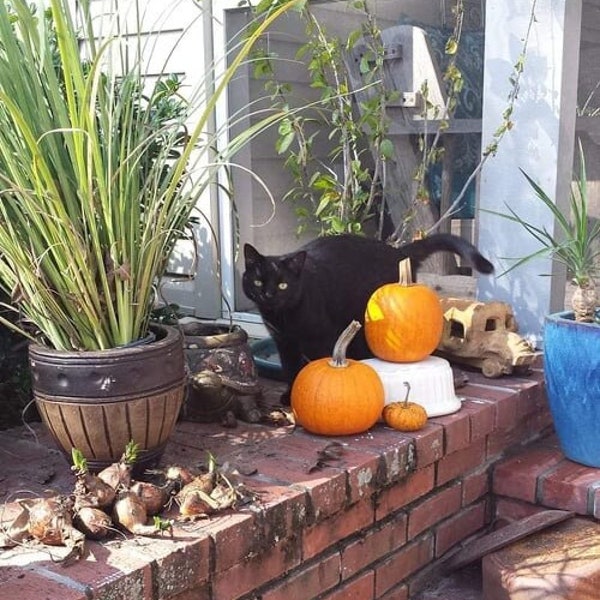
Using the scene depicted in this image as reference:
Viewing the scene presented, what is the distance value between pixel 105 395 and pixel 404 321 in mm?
817

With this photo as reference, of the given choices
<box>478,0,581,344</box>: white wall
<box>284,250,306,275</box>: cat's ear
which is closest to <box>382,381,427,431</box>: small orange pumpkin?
<box>284,250,306,275</box>: cat's ear

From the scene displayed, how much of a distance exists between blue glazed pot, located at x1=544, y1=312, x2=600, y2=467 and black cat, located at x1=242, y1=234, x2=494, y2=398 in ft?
1.10

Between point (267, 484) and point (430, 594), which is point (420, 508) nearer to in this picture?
point (430, 594)

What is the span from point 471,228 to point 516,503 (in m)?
1.06

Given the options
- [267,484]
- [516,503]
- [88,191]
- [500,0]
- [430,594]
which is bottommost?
[430,594]

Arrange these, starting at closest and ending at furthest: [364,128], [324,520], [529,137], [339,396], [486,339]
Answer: [324,520]
[339,396]
[486,339]
[529,137]
[364,128]

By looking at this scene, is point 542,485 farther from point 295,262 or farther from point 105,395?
point 105,395

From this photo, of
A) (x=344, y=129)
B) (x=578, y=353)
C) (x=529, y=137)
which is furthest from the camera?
(x=344, y=129)

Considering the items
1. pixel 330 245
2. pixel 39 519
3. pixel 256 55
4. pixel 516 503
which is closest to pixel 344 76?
pixel 256 55

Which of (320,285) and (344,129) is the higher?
(344,129)

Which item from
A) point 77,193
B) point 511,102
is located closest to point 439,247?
point 511,102

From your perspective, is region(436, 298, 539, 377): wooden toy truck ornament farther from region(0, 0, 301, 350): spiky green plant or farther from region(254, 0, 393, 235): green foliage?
region(0, 0, 301, 350): spiky green plant

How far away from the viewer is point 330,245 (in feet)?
7.60

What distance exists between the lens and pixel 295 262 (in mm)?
2111
